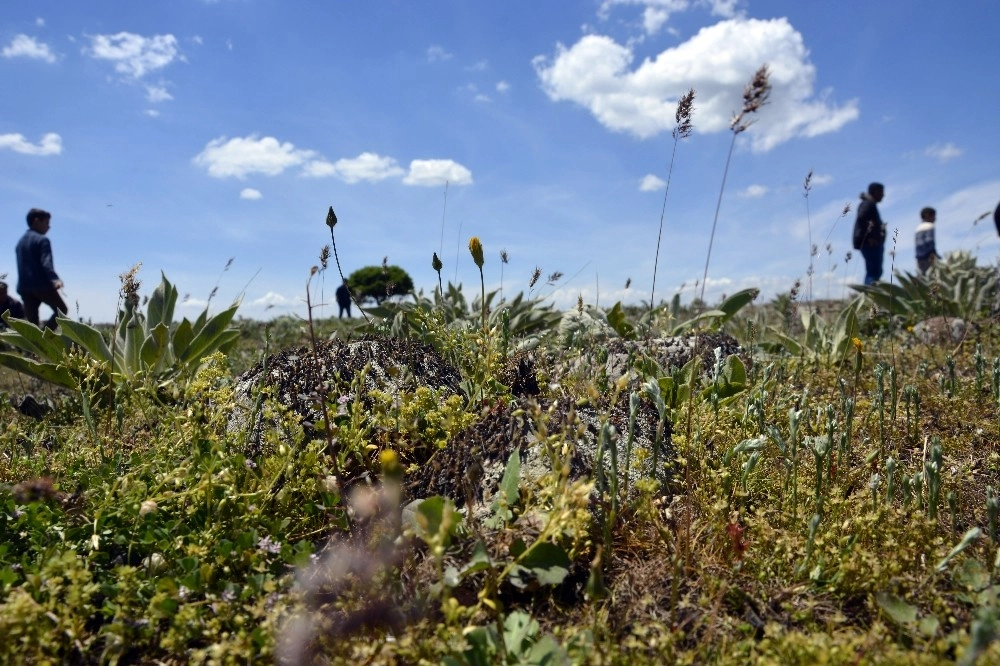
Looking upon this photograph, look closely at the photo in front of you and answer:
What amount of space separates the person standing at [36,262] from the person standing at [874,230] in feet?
37.4

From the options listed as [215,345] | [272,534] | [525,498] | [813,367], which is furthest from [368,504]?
[813,367]

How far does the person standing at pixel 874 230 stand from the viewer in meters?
9.70

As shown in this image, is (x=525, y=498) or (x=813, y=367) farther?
(x=813, y=367)

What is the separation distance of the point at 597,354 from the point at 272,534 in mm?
1926

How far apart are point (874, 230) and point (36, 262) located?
11819 mm

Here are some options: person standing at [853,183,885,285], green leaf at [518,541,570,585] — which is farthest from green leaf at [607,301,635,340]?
person standing at [853,183,885,285]

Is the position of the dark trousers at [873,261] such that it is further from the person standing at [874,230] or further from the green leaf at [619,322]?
the green leaf at [619,322]

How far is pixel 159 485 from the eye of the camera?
6.45 feet

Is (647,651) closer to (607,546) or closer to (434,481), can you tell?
(607,546)

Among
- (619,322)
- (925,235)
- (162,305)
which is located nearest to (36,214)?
(162,305)

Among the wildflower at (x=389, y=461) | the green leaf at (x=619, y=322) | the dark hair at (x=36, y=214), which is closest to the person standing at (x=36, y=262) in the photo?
the dark hair at (x=36, y=214)

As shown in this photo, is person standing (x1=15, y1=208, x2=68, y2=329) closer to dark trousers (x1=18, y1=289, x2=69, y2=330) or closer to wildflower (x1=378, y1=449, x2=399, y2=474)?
dark trousers (x1=18, y1=289, x2=69, y2=330)

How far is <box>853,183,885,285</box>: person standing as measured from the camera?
9703 millimetres

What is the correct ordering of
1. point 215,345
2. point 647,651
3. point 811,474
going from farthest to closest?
point 215,345 < point 811,474 < point 647,651
